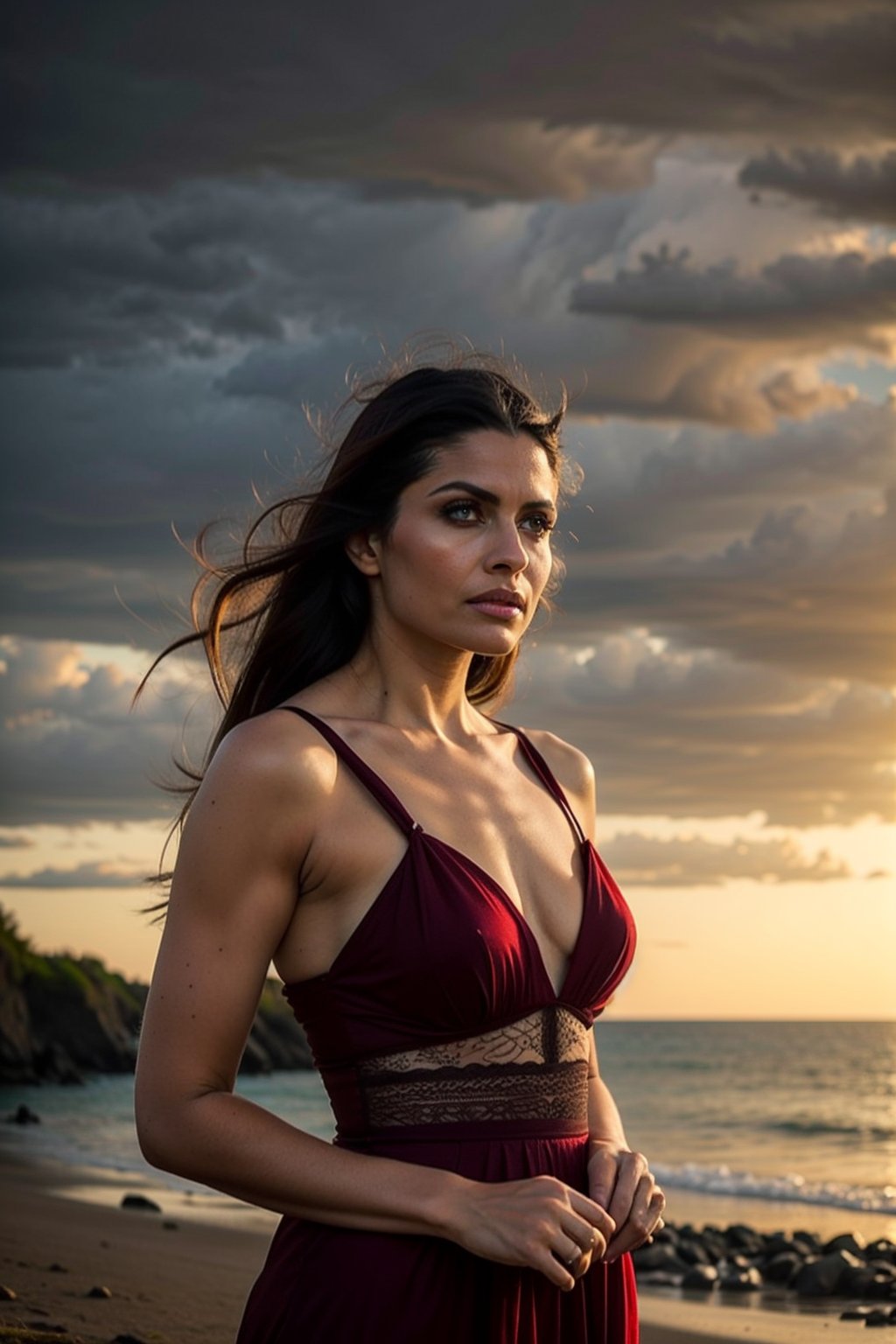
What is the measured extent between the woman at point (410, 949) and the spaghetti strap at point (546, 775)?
2.5 inches

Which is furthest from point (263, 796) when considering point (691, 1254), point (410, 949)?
point (691, 1254)

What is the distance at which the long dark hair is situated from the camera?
2838mm

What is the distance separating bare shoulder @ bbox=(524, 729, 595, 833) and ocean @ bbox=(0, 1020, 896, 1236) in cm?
1286

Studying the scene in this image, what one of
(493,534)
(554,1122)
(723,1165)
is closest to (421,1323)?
(554,1122)

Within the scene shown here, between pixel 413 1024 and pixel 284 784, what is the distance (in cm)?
40

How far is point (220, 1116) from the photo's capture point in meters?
2.50

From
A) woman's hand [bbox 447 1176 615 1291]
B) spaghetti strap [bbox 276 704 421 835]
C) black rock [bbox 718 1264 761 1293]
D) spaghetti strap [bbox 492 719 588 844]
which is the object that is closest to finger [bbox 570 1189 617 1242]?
woman's hand [bbox 447 1176 615 1291]

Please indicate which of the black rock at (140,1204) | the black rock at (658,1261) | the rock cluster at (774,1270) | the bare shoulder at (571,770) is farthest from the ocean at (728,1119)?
the bare shoulder at (571,770)

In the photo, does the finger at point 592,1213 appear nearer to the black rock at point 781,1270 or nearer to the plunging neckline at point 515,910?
the plunging neckline at point 515,910

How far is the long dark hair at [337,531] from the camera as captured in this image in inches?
112

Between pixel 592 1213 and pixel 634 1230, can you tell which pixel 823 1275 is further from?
pixel 592 1213

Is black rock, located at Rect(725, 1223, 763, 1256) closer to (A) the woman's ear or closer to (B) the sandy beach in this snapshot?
(B) the sandy beach

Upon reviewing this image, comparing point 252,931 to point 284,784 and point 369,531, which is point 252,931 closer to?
point 284,784

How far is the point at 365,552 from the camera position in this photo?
292 centimetres
